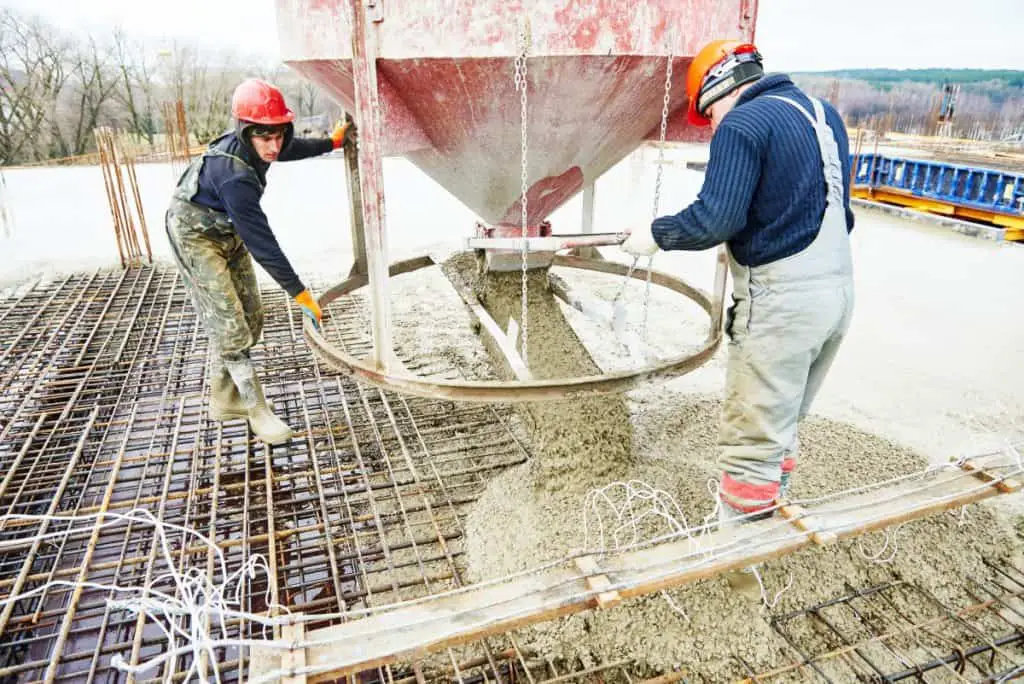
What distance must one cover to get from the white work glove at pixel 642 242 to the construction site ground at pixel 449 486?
80 cm

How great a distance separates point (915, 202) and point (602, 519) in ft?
36.0

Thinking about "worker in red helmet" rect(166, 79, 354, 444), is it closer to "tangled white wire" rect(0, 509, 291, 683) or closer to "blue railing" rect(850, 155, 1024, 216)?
"tangled white wire" rect(0, 509, 291, 683)

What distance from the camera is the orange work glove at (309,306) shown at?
11.0 ft

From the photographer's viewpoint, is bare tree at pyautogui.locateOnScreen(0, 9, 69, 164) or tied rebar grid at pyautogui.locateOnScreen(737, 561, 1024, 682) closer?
tied rebar grid at pyautogui.locateOnScreen(737, 561, 1024, 682)

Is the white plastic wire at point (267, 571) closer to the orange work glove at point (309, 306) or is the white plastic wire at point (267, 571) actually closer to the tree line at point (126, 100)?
the orange work glove at point (309, 306)

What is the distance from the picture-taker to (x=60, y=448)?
159 inches

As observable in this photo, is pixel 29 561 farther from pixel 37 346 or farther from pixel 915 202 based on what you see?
pixel 915 202

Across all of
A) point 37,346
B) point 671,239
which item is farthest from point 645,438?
point 37,346

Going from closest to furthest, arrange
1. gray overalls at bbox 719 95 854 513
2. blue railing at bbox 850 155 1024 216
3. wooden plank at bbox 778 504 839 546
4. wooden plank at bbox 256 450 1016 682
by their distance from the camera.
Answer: wooden plank at bbox 256 450 1016 682 < wooden plank at bbox 778 504 839 546 < gray overalls at bbox 719 95 854 513 < blue railing at bbox 850 155 1024 216

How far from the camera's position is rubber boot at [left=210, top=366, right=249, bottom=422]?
3971mm

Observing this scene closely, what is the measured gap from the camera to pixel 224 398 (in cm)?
405

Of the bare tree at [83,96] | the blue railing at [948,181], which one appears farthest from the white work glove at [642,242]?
the bare tree at [83,96]

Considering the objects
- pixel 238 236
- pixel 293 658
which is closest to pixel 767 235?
pixel 293 658

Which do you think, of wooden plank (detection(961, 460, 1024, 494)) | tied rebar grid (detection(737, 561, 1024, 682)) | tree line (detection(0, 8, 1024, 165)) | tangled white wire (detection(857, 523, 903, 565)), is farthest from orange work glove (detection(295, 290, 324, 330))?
tree line (detection(0, 8, 1024, 165))
